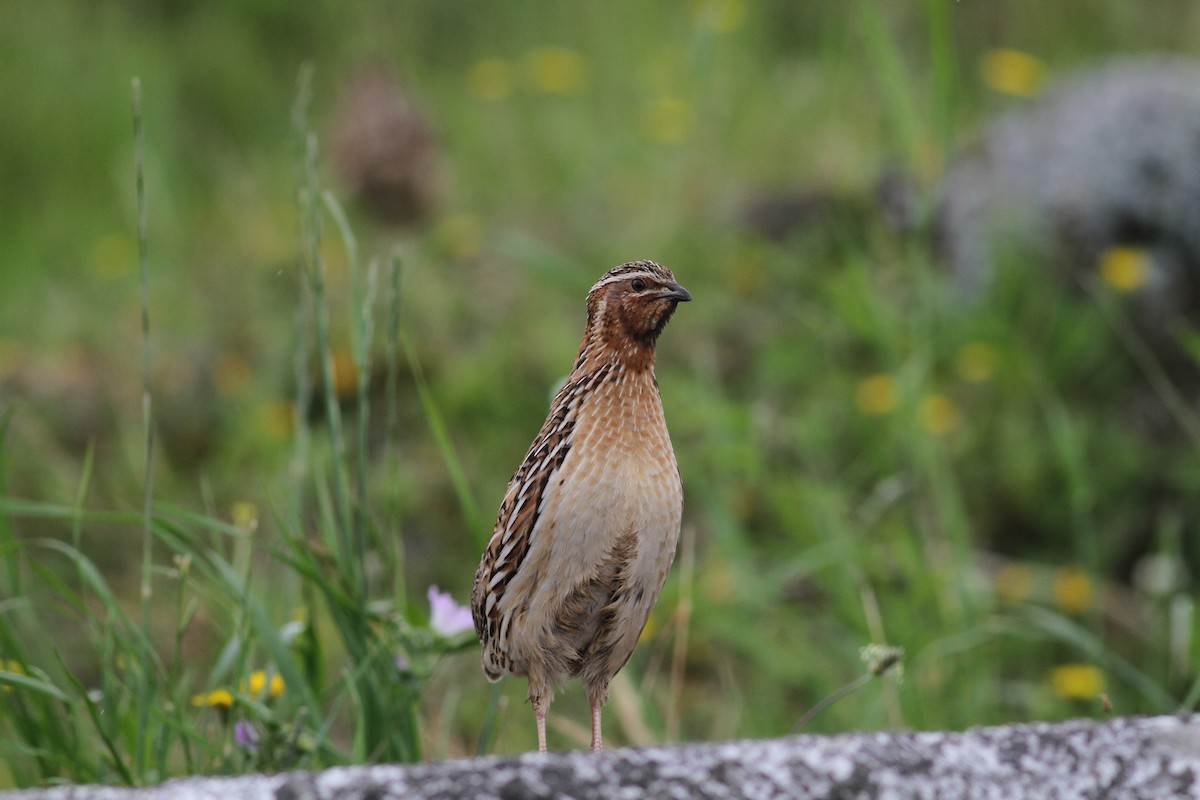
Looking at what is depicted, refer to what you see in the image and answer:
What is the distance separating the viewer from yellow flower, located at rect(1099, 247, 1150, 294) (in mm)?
5340

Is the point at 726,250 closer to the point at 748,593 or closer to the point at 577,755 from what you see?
the point at 748,593

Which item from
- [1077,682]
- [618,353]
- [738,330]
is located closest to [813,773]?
[618,353]

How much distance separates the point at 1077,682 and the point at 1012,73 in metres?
3.48

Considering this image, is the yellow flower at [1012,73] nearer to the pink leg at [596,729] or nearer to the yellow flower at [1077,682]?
the yellow flower at [1077,682]

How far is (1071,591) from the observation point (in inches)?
182

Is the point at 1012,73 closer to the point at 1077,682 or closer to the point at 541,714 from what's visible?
the point at 1077,682

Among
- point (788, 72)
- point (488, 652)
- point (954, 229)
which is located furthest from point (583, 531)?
point (788, 72)

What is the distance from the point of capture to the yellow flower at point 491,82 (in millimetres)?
7516

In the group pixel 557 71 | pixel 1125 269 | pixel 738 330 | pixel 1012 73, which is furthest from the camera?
pixel 557 71

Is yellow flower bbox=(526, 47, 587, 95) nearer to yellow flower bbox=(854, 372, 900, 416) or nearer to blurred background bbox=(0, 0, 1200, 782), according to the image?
blurred background bbox=(0, 0, 1200, 782)

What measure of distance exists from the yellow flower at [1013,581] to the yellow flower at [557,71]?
3.85 metres

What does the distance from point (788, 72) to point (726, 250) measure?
1851mm

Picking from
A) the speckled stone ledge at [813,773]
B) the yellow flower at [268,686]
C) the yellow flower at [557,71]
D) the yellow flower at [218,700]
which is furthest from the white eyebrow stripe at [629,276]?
the yellow flower at [557,71]

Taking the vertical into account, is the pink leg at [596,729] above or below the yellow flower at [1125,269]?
below
